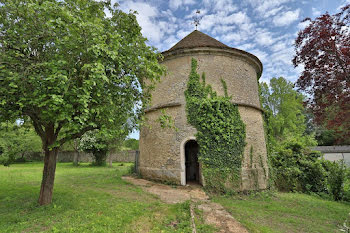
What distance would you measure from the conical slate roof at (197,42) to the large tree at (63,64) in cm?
468

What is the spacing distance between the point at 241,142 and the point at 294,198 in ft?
10.9

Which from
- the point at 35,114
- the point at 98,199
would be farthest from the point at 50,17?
the point at 98,199

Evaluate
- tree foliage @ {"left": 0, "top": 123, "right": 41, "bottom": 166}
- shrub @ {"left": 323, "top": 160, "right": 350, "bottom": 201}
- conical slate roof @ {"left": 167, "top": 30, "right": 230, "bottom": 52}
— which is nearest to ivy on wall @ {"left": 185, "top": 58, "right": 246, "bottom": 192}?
conical slate roof @ {"left": 167, "top": 30, "right": 230, "bottom": 52}

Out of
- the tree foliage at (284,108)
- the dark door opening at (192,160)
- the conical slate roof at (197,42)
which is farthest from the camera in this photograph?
the tree foliage at (284,108)

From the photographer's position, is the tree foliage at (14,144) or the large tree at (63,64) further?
the tree foliage at (14,144)

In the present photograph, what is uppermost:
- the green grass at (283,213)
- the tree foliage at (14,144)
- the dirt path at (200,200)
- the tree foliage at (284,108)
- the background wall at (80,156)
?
the tree foliage at (284,108)

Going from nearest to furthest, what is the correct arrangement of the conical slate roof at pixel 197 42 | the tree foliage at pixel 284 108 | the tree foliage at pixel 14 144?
1. the conical slate roof at pixel 197 42
2. the tree foliage at pixel 14 144
3. the tree foliage at pixel 284 108

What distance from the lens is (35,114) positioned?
208 inches

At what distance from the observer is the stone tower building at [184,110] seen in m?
9.17

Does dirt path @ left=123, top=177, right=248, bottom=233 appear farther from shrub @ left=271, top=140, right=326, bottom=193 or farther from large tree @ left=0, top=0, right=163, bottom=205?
shrub @ left=271, top=140, right=326, bottom=193

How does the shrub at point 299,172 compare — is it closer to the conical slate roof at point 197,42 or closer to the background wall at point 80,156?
the conical slate roof at point 197,42

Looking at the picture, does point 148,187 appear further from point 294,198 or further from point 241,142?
point 294,198

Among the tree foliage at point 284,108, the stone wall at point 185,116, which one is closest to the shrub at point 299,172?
the stone wall at point 185,116

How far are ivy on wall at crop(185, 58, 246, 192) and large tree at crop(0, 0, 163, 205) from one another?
3.95m
